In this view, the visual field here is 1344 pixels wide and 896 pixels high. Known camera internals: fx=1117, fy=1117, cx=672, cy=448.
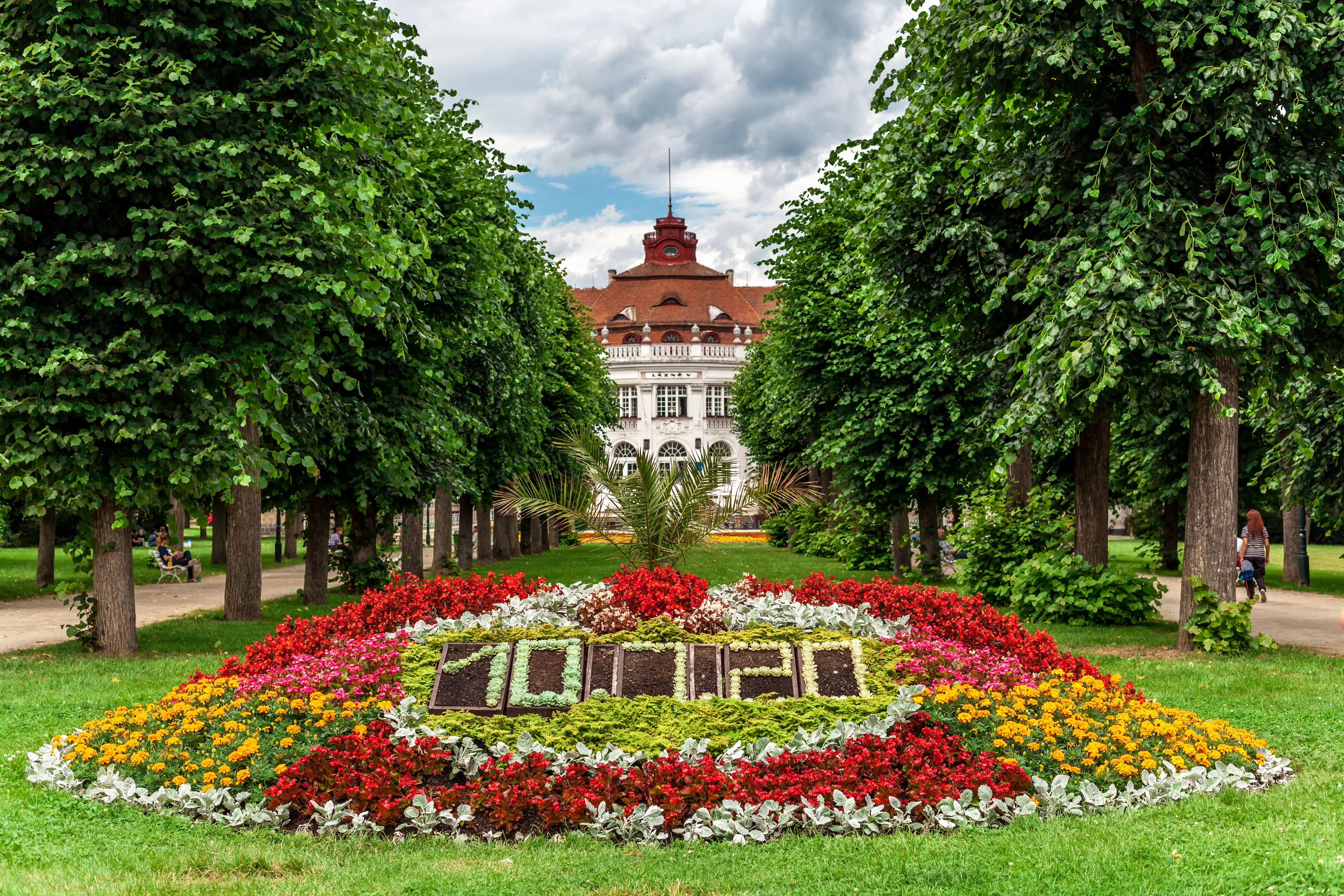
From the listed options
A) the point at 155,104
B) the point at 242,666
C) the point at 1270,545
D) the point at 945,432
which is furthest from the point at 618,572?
the point at 1270,545

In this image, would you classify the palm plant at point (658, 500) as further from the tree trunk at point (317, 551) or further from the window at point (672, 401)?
the window at point (672, 401)

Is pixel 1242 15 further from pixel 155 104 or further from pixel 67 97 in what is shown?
pixel 67 97

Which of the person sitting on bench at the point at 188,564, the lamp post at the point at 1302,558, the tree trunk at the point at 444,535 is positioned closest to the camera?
the lamp post at the point at 1302,558

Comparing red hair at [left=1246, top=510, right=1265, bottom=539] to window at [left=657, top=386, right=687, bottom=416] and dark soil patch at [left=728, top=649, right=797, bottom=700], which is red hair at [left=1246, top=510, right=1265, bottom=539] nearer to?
dark soil patch at [left=728, top=649, right=797, bottom=700]

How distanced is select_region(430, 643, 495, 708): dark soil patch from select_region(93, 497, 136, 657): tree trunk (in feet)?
18.8

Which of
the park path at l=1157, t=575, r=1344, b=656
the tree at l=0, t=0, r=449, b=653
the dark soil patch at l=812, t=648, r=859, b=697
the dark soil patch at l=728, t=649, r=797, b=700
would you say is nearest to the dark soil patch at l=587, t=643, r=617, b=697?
the dark soil patch at l=728, t=649, r=797, b=700

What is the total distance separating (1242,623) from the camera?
1194cm

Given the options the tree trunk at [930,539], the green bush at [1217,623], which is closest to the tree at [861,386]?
the tree trunk at [930,539]

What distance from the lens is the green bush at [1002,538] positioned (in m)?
18.0

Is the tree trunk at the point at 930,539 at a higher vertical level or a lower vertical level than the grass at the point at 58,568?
higher

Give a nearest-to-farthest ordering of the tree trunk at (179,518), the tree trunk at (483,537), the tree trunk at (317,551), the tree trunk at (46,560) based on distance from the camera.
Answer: the tree trunk at (317,551)
the tree trunk at (179,518)
the tree trunk at (46,560)
the tree trunk at (483,537)

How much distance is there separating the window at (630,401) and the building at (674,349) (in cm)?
5

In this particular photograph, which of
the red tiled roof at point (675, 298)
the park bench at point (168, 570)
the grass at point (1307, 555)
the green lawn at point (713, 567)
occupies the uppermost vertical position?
the red tiled roof at point (675, 298)

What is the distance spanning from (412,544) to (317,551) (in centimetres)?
296
